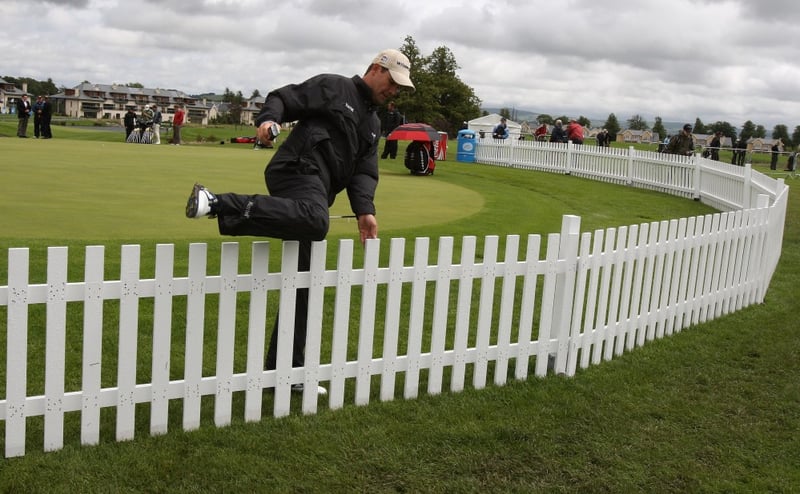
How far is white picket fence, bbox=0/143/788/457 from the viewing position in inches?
148

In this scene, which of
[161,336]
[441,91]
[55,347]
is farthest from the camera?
[441,91]

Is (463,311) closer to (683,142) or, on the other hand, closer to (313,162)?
(313,162)

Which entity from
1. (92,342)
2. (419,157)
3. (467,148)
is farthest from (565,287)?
(467,148)

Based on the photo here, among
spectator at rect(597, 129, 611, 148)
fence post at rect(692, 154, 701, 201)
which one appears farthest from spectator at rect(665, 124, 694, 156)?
spectator at rect(597, 129, 611, 148)

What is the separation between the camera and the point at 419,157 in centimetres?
2173

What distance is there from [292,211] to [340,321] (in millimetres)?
752

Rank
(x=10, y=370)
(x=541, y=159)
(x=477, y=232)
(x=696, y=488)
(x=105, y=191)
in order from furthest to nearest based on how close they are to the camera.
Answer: (x=541, y=159) → (x=105, y=191) → (x=477, y=232) → (x=696, y=488) → (x=10, y=370)

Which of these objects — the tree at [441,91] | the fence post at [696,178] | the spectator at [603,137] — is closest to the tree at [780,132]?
the tree at [441,91]

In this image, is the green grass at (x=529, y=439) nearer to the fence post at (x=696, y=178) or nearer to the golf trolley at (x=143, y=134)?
the fence post at (x=696, y=178)

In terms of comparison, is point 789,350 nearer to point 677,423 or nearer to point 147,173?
point 677,423

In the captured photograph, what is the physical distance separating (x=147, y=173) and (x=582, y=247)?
12723 millimetres

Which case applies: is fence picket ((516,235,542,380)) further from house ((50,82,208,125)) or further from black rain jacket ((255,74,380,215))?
house ((50,82,208,125))

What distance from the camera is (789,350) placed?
6520mm

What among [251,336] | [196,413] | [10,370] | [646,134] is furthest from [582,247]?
[646,134]
